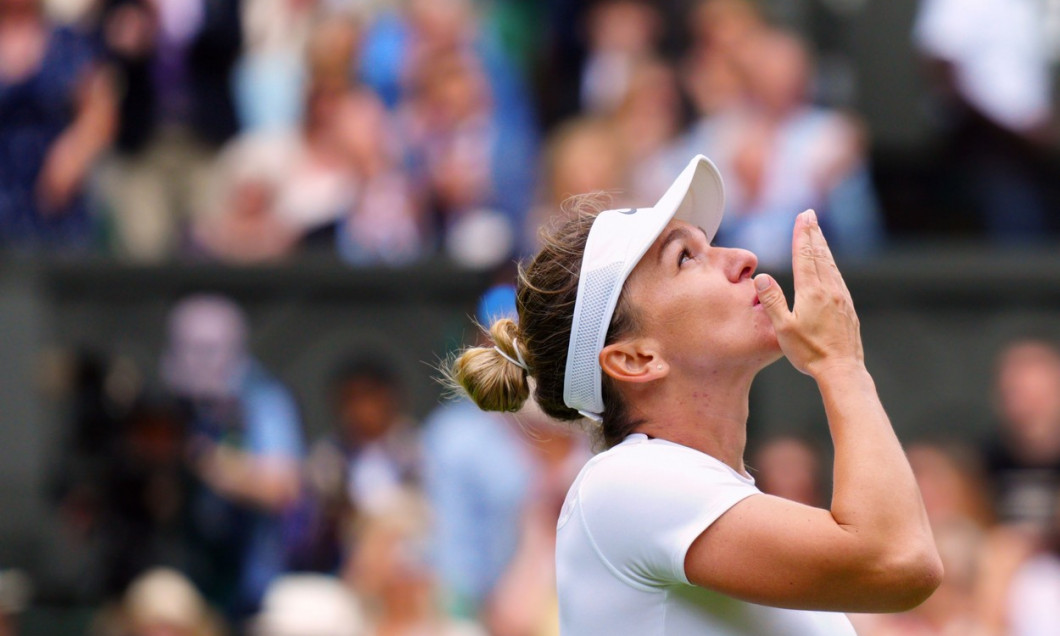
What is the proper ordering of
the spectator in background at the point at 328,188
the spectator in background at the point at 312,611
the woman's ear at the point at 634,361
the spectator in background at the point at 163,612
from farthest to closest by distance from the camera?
the spectator in background at the point at 328,188
the spectator in background at the point at 163,612
the spectator in background at the point at 312,611
the woman's ear at the point at 634,361

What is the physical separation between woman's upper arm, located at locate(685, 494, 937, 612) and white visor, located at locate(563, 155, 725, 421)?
341mm

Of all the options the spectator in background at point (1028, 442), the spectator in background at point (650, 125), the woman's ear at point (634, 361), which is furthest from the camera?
the spectator in background at point (650, 125)

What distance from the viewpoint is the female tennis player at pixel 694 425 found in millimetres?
1829

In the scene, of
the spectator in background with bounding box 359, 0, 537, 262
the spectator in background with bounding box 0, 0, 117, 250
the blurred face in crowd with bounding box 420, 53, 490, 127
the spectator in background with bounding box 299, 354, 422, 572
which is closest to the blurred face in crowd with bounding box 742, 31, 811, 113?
the spectator in background with bounding box 359, 0, 537, 262

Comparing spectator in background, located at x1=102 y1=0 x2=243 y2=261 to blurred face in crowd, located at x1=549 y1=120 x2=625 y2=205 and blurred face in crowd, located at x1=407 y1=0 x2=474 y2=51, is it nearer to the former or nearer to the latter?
blurred face in crowd, located at x1=407 y1=0 x2=474 y2=51

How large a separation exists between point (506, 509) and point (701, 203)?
10.5 feet

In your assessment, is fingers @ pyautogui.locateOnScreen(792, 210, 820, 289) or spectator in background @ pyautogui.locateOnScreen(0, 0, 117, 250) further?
spectator in background @ pyautogui.locateOnScreen(0, 0, 117, 250)

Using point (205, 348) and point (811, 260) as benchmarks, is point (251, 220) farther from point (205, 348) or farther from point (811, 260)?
point (811, 260)

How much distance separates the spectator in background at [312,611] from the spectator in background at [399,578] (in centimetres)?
5

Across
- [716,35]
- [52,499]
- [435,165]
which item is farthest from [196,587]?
[716,35]

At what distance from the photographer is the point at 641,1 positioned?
7.04 m

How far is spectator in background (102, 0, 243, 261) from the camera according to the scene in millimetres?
6773

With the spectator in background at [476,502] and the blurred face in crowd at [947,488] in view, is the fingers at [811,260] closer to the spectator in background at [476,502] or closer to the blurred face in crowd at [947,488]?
the spectator in background at [476,502]

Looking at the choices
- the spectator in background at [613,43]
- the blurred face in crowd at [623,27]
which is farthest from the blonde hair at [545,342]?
the blurred face in crowd at [623,27]
